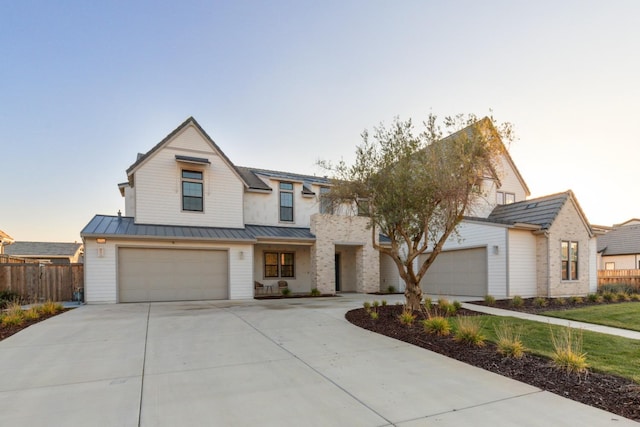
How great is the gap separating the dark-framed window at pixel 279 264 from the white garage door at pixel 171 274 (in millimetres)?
3430

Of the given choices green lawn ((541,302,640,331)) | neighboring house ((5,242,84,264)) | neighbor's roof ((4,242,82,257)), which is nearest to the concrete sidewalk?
green lawn ((541,302,640,331))

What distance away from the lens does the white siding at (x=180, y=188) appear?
15.0m

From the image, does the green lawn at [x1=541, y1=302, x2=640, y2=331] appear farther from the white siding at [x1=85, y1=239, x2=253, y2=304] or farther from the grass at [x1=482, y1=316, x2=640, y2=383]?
the white siding at [x1=85, y1=239, x2=253, y2=304]

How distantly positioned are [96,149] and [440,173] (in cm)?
1720

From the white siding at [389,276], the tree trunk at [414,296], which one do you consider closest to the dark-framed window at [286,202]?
the white siding at [389,276]

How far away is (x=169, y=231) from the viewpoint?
14.5m

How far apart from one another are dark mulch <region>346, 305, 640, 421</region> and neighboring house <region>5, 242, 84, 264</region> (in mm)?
35921

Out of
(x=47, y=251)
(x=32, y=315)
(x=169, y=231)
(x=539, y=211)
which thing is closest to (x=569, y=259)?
(x=539, y=211)

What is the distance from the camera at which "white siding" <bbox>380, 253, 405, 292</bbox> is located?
64.5ft

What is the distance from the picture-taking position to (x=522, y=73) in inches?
474

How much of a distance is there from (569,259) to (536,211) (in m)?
2.64

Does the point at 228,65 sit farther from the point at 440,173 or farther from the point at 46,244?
the point at 46,244

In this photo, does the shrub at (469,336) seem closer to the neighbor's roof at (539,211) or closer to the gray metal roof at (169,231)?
the neighbor's roof at (539,211)

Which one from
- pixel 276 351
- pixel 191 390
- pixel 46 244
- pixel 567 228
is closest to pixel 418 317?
pixel 276 351
